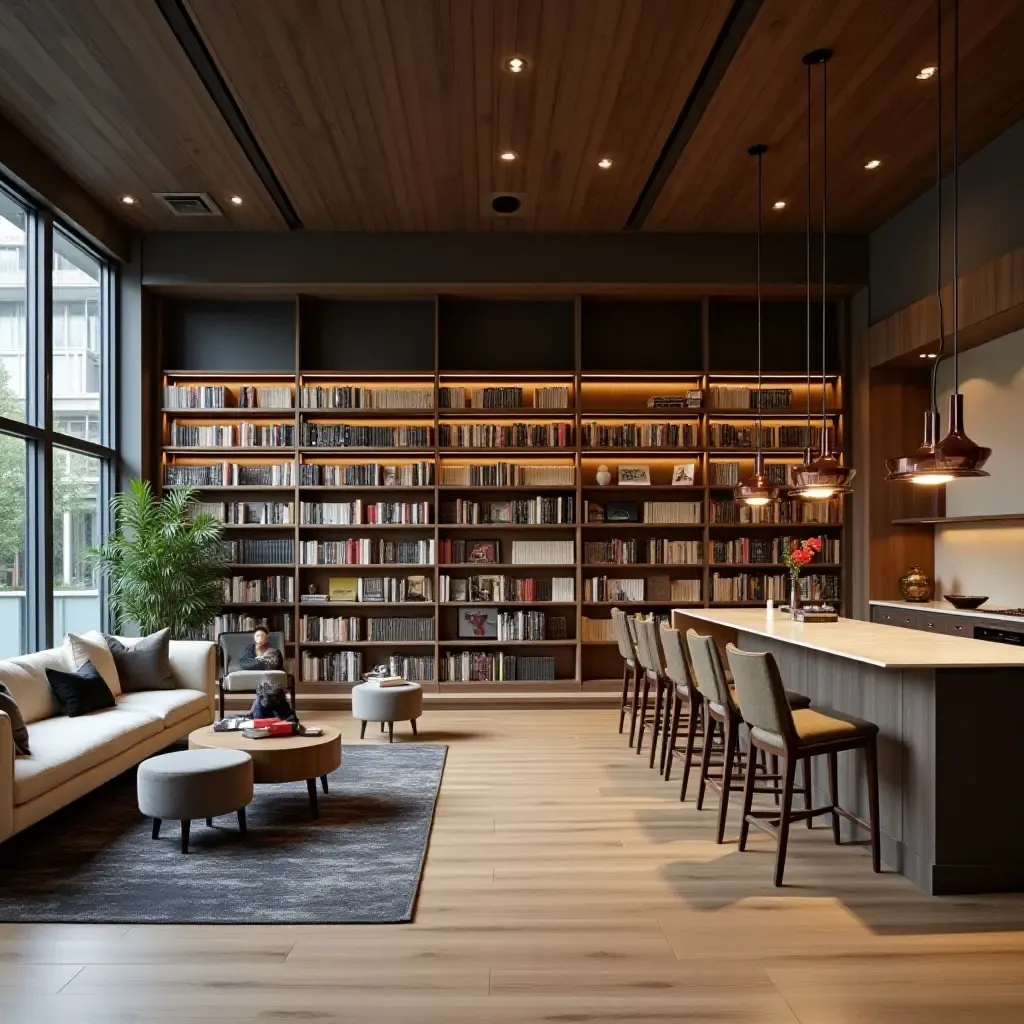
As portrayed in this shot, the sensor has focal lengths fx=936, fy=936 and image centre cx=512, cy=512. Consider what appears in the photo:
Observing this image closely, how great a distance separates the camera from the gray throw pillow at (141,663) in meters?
6.42

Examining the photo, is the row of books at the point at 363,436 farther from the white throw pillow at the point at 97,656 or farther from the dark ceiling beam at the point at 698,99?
the white throw pillow at the point at 97,656

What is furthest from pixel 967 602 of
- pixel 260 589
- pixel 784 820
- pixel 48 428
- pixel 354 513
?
pixel 48 428

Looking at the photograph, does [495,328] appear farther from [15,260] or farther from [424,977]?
[424,977]

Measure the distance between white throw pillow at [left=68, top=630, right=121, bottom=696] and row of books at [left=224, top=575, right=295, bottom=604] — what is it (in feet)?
6.60

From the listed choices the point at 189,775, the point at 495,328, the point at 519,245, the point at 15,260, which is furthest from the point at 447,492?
the point at 189,775

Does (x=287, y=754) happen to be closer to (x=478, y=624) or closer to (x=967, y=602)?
(x=478, y=624)

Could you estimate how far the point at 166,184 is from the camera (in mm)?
7039

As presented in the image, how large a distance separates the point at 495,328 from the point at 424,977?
21.5ft

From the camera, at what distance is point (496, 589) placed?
8516 mm

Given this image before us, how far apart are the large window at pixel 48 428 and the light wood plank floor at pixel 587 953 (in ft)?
11.1

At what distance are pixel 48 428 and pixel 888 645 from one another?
5.68m

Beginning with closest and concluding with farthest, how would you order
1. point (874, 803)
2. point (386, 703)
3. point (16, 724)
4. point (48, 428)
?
1. point (874, 803)
2. point (16, 724)
3. point (386, 703)
4. point (48, 428)

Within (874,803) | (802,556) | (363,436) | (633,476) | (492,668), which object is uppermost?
(363,436)

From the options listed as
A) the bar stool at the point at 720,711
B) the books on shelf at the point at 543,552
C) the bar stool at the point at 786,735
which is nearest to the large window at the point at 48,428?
the books on shelf at the point at 543,552
